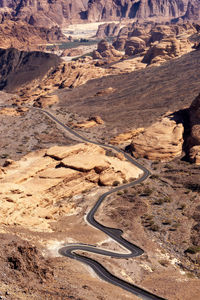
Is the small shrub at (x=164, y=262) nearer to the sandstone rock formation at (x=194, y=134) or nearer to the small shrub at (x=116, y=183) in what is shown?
the small shrub at (x=116, y=183)

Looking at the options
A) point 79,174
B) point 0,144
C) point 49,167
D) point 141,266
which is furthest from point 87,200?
point 0,144

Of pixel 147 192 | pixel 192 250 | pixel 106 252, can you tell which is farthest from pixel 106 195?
pixel 192 250

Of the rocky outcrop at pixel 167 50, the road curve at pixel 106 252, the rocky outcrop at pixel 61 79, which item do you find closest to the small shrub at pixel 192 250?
the road curve at pixel 106 252

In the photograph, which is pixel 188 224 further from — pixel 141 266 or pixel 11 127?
pixel 11 127

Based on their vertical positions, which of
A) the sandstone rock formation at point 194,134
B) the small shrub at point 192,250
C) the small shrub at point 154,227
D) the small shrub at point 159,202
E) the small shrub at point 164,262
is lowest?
the small shrub at point 159,202

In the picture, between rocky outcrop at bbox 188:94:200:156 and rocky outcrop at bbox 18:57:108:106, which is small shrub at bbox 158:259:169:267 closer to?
rocky outcrop at bbox 188:94:200:156

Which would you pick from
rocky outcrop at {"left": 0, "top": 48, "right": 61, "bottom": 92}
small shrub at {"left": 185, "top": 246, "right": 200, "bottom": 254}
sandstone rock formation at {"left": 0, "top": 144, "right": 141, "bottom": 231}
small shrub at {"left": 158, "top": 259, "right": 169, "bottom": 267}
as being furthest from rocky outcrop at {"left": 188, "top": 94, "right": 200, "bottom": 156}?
rocky outcrop at {"left": 0, "top": 48, "right": 61, "bottom": 92}
